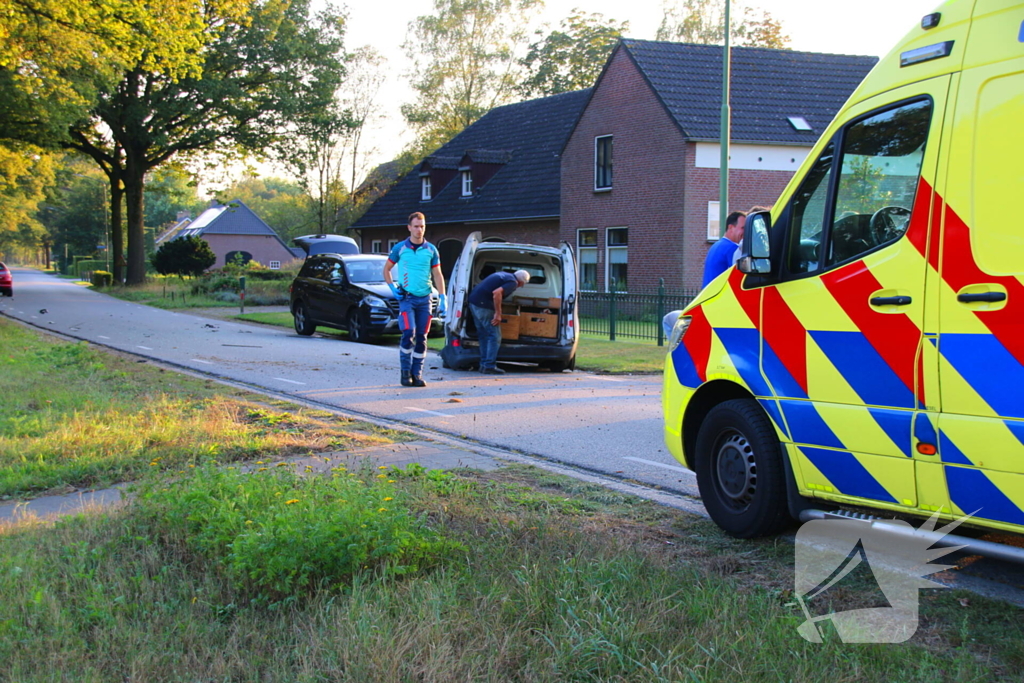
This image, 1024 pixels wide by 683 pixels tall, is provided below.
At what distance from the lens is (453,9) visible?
164 ft

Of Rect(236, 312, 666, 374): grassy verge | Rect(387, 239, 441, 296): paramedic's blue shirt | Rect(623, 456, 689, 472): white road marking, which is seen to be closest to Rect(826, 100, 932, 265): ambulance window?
Rect(623, 456, 689, 472): white road marking

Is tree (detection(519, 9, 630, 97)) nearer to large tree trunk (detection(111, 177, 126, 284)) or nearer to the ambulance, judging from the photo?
large tree trunk (detection(111, 177, 126, 284))

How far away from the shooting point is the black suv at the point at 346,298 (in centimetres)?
1834

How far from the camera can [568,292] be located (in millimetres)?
13477

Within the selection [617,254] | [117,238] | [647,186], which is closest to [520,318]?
[647,186]

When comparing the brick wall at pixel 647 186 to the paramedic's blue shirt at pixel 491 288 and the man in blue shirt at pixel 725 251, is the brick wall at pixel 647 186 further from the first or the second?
the man in blue shirt at pixel 725 251

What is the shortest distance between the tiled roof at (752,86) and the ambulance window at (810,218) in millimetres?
23774

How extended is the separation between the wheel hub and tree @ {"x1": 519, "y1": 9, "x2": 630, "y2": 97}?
4851 centimetres

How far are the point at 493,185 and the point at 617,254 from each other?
842 cm

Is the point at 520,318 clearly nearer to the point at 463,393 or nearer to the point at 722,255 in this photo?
the point at 463,393

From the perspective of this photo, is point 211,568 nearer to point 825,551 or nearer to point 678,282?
point 825,551

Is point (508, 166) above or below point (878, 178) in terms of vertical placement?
above

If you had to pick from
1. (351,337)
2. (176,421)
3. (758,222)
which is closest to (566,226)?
(351,337)

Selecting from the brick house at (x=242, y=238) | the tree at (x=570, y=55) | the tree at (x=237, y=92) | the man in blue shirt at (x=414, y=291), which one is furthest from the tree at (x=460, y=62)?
the man in blue shirt at (x=414, y=291)
